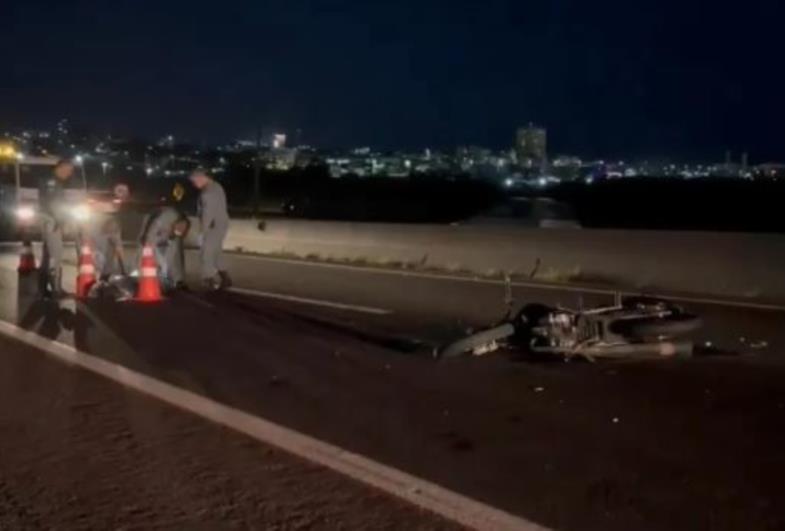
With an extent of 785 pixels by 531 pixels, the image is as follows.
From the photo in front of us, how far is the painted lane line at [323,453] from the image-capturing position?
20.7ft

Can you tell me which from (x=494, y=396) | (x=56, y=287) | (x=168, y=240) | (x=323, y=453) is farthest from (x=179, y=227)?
(x=323, y=453)

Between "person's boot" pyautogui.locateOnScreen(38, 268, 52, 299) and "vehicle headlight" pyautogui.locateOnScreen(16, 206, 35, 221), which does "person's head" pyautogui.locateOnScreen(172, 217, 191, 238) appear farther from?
"vehicle headlight" pyautogui.locateOnScreen(16, 206, 35, 221)

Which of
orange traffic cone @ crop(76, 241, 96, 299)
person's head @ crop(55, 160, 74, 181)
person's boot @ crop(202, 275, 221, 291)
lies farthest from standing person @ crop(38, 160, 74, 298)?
person's boot @ crop(202, 275, 221, 291)

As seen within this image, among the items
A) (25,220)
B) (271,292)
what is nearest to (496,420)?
(271,292)

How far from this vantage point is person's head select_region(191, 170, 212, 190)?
17844mm

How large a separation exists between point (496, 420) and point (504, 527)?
2577 mm

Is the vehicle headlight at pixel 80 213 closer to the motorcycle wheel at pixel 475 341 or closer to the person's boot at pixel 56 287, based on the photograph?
the person's boot at pixel 56 287

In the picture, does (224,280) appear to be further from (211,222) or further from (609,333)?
(609,333)

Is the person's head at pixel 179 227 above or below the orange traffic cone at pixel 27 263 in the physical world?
above

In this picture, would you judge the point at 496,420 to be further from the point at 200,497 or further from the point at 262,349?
the point at 262,349

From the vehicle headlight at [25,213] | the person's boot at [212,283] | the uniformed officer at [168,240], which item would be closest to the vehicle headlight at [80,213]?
the uniformed officer at [168,240]

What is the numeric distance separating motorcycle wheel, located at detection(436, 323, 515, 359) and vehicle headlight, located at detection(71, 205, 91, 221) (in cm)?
851

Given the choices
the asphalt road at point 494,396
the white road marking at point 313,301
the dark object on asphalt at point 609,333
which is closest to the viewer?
the asphalt road at point 494,396

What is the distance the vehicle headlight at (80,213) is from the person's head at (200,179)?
5.96 ft
